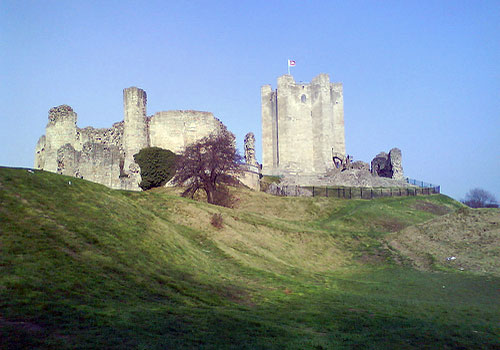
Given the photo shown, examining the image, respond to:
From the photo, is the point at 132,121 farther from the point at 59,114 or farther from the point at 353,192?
the point at 353,192

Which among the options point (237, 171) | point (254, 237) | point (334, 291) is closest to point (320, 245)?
point (254, 237)

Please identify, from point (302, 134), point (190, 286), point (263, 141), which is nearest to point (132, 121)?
point (263, 141)

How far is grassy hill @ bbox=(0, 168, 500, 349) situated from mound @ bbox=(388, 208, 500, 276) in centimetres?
67

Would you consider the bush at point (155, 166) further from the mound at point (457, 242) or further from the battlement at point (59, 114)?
the mound at point (457, 242)

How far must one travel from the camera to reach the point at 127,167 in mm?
49531

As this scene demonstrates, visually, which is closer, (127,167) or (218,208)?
(218,208)

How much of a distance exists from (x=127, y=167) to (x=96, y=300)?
3953 cm

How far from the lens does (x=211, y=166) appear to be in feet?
116

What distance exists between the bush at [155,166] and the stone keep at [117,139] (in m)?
1.43

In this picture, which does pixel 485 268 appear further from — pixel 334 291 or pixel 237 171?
pixel 237 171

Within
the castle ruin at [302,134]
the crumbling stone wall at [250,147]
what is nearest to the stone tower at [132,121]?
the crumbling stone wall at [250,147]

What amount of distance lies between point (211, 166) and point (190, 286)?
815 inches

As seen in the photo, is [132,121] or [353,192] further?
[353,192]

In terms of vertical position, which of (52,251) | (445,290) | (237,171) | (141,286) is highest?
(237,171)
